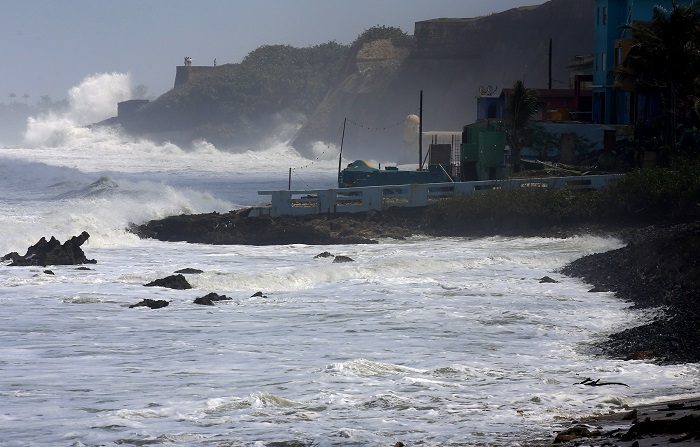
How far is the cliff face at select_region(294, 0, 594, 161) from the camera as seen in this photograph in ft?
400

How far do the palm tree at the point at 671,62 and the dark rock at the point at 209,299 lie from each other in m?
21.3

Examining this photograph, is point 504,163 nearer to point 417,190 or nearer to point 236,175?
point 417,190

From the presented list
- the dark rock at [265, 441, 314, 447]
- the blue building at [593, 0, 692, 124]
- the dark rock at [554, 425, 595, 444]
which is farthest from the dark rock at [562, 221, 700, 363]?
the blue building at [593, 0, 692, 124]

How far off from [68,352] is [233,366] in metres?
2.54

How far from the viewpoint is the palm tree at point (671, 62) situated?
39812mm

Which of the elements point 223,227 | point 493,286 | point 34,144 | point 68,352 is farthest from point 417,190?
point 34,144

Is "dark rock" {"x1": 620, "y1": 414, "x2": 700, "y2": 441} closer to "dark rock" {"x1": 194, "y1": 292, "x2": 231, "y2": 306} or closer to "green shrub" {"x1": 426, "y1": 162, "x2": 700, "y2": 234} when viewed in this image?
"dark rock" {"x1": 194, "y1": 292, "x2": 231, "y2": 306}

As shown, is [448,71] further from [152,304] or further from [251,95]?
[152,304]

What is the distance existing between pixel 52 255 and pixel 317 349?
485 inches

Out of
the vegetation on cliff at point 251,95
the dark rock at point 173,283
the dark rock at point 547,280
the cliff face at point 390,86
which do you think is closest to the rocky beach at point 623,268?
the dark rock at point 547,280

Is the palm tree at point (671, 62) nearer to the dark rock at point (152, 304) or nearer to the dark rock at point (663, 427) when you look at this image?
the dark rock at point (152, 304)

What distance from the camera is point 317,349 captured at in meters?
17.3

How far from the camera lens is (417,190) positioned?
1487 inches

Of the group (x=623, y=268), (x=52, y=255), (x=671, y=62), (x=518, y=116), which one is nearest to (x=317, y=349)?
(x=623, y=268)
